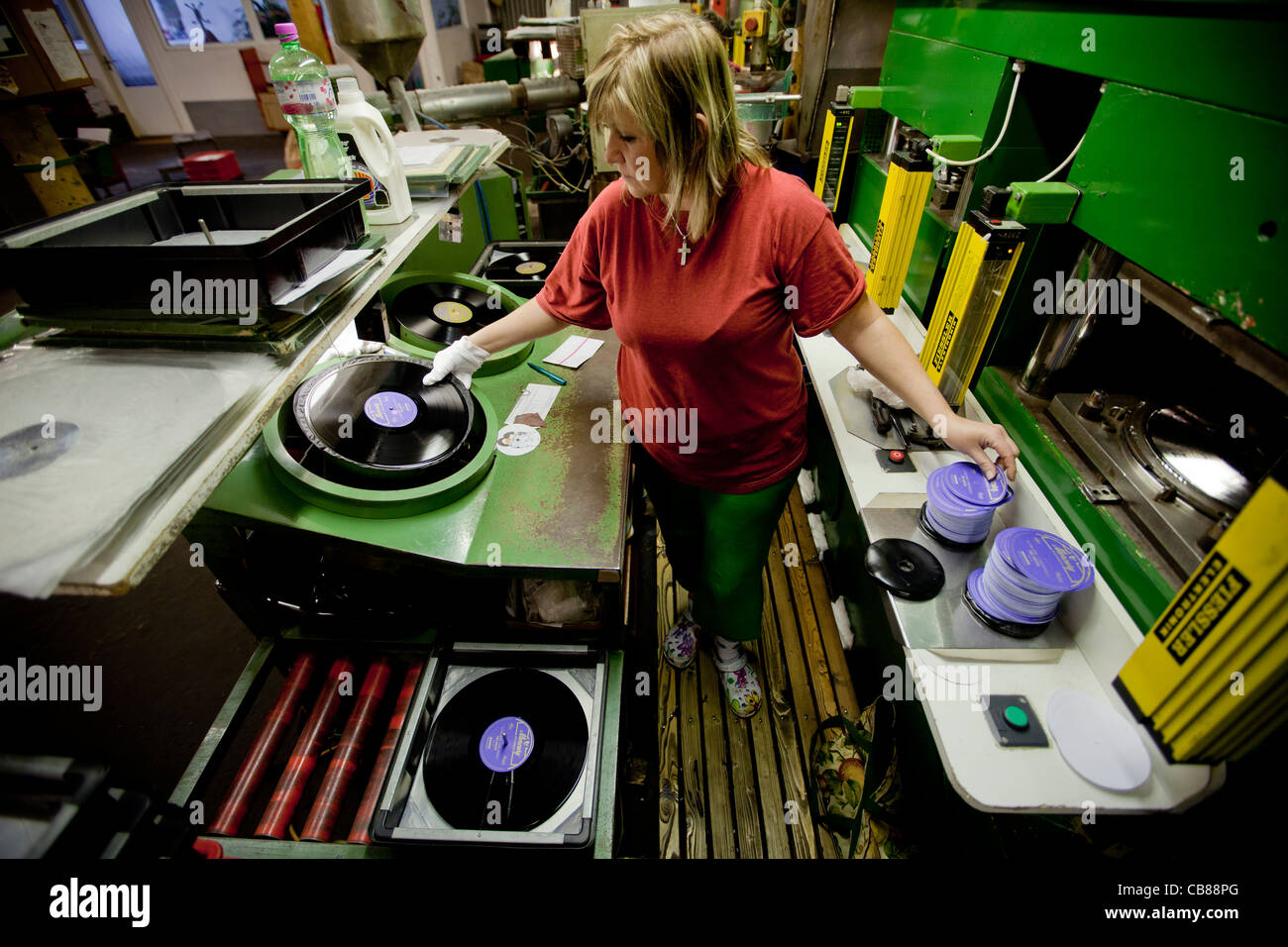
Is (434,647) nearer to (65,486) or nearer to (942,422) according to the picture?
(65,486)

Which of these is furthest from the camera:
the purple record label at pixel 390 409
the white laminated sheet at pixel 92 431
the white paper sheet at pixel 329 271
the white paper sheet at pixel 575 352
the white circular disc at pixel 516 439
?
the white paper sheet at pixel 575 352

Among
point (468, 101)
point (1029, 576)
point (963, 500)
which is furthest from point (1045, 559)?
point (468, 101)

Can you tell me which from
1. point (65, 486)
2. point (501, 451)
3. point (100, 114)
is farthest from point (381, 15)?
point (100, 114)

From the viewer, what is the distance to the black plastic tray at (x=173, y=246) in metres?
1.15

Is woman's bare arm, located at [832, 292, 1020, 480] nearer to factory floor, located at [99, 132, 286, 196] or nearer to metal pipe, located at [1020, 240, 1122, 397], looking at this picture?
metal pipe, located at [1020, 240, 1122, 397]

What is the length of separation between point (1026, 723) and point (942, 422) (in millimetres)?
699

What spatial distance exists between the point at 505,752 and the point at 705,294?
126cm

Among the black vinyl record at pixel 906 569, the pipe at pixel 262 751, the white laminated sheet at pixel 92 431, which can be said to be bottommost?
the pipe at pixel 262 751

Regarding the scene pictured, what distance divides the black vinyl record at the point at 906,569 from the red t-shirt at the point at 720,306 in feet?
1.35

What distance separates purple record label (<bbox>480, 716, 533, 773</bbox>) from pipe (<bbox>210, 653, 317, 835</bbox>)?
2.24 ft

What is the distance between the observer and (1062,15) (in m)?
1.39

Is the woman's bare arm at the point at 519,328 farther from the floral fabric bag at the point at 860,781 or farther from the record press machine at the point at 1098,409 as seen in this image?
the floral fabric bag at the point at 860,781

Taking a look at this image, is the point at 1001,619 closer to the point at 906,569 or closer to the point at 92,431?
the point at 906,569

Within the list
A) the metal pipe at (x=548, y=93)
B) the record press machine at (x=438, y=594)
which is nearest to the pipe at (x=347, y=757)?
the record press machine at (x=438, y=594)
